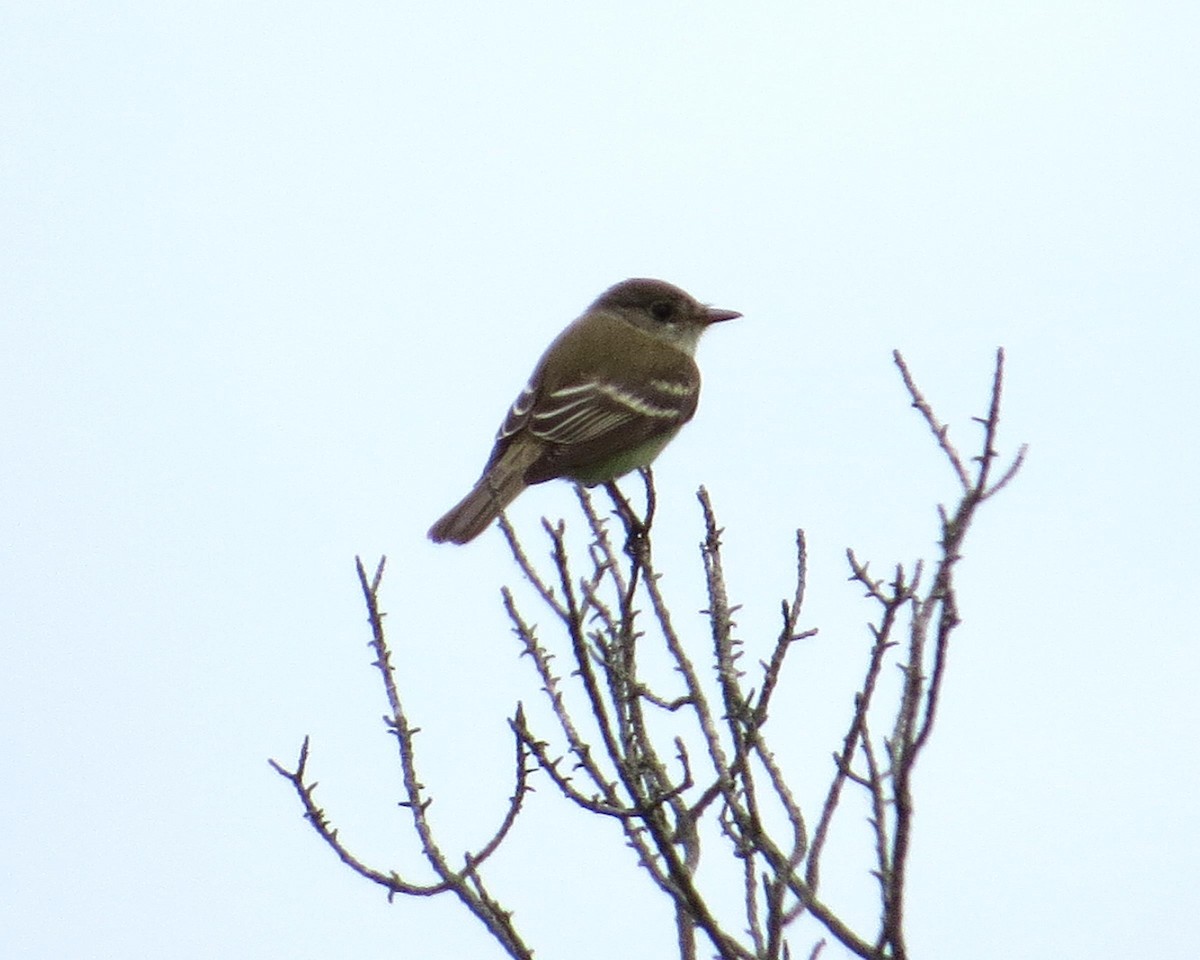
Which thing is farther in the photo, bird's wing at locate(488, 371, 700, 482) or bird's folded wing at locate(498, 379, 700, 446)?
bird's folded wing at locate(498, 379, 700, 446)

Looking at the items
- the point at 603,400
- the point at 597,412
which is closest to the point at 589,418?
the point at 597,412

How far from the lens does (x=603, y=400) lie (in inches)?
356

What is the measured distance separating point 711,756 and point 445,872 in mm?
718

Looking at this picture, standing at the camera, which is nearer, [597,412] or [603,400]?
[597,412]

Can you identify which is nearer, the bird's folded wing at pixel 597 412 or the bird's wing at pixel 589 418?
the bird's wing at pixel 589 418

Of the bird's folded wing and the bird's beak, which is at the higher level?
the bird's beak

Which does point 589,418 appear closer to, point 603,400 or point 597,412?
point 597,412

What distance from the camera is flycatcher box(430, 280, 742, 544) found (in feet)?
27.6

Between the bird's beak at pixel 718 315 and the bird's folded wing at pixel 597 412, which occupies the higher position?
the bird's beak at pixel 718 315

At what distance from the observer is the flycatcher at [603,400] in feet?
27.6

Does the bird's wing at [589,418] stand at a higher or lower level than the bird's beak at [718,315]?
lower

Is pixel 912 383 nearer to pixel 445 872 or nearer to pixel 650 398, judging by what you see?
pixel 445 872

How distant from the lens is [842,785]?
4199 millimetres

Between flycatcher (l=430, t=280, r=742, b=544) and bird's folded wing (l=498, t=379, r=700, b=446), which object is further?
bird's folded wing (l=498, t=379, r=700, b=446)
